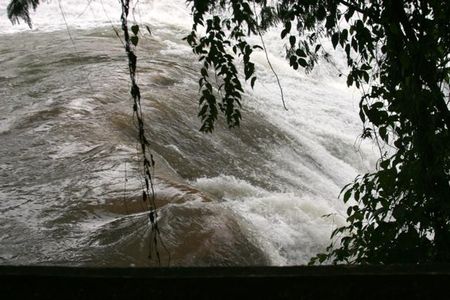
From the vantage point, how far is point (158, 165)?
19.1 ft

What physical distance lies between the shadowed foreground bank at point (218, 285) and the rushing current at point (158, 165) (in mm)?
1534

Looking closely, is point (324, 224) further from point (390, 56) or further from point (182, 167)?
point (390, 56)

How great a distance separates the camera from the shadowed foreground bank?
1134mm

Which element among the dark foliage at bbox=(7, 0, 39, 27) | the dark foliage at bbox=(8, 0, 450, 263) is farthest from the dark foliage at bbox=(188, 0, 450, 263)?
the dark foliage at bbox=(7, 0, 39, 27)

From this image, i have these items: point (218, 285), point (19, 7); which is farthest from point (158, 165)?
point (218, 285)

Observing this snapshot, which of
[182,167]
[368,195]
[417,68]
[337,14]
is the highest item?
[337,14]

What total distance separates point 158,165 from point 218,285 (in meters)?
4.74

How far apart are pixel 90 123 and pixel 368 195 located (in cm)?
483

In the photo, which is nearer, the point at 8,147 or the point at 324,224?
the point at 324,224

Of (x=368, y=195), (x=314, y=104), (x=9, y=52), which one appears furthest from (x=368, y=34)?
(x=9, y=52)

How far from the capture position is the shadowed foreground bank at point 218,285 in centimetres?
113

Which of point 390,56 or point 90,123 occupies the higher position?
point 390,56

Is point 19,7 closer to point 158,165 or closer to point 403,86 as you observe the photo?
point 403,86

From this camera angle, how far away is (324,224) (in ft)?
18.7
